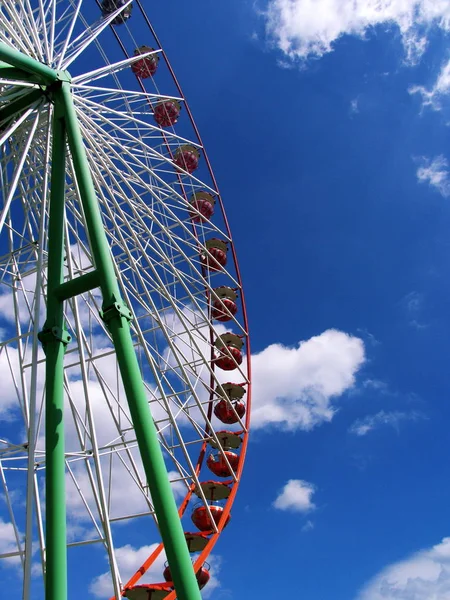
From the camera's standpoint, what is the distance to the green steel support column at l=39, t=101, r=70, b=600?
560 cm

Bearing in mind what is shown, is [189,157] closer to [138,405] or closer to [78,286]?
[78,286]

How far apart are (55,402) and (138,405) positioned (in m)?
1.19

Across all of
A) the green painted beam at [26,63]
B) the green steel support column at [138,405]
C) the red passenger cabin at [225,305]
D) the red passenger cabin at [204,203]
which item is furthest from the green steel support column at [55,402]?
the red passenger cabin at [204,203]

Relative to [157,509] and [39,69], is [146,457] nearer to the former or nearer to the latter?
[157,509]

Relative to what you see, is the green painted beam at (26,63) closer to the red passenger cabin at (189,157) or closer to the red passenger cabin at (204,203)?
the red passenger cabin at (204,203)

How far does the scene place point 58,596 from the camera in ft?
18.0

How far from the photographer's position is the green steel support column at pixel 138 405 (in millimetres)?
5273

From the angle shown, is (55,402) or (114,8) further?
(114,8)

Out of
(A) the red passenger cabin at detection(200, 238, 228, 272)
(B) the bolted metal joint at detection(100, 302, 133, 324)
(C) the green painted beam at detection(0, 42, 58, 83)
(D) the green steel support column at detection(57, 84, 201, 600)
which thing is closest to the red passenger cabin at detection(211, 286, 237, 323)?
(A) the red passenger cabin at detection(200, 238, 228, 272)

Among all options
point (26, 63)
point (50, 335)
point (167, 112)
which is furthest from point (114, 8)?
point (50, 335)

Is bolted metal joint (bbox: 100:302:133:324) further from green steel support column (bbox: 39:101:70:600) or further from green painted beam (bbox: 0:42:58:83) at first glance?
green painted beam (bbox: 0:42:58:83)

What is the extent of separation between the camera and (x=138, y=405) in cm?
598

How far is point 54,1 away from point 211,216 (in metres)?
9.10

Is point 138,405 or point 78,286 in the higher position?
point 78,286
